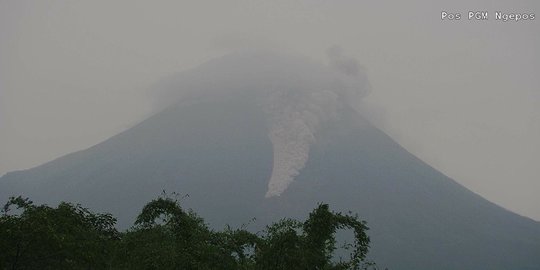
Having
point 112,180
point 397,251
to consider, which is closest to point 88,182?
point 112,180

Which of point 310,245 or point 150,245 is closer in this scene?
point 310,245

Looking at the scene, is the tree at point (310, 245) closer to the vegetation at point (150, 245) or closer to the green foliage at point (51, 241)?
the vegetation at point (150, 245)

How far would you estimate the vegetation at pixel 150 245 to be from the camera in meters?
13.8

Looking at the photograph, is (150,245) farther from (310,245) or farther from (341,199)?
(341,199)

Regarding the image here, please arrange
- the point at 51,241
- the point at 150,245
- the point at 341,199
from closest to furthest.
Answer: the point at 51,241 < the point at 150,245 < the point at 341,199

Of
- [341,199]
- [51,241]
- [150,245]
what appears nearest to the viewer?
[51,241]

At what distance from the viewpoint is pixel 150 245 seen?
1563 cm

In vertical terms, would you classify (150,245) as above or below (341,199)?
below

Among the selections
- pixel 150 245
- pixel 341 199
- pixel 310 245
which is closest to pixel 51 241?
pixel 150 245

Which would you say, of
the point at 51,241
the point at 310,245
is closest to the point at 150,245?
the point at 51,241

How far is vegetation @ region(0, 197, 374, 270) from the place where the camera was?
13805 millimetres

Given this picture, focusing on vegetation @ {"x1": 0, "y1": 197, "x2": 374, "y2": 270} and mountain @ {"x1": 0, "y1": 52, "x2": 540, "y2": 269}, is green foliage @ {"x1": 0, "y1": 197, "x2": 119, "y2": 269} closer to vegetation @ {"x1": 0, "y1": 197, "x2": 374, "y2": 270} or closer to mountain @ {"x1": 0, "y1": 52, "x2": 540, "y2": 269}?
vegetation @ {"x1": 0, "y1": 197, "x2": 374, "y2": 270}

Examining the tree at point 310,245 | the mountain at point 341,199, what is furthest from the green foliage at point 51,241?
the mountain at point 341,199

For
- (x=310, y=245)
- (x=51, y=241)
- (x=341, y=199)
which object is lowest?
(x=51, y=241)
